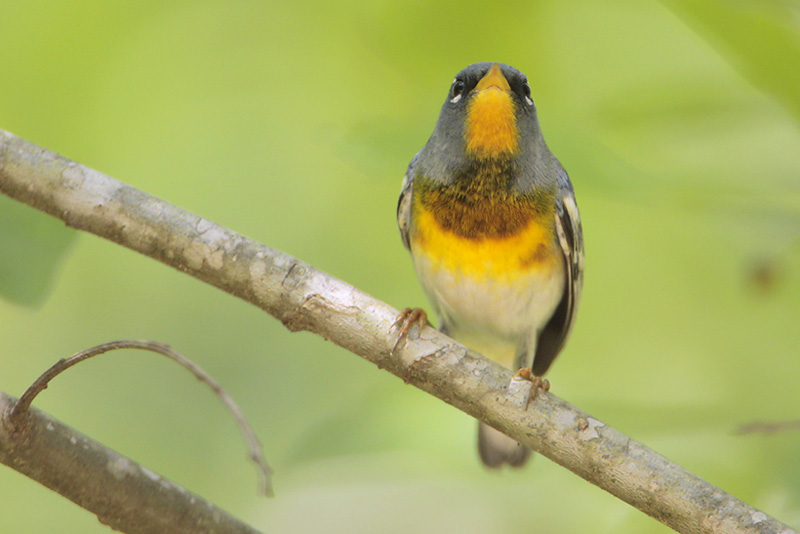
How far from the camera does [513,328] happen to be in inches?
144

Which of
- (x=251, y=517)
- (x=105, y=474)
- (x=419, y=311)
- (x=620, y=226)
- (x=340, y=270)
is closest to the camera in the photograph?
(x=105, y=474)

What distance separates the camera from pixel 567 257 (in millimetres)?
3465

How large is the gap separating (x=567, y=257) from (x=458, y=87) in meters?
0.86

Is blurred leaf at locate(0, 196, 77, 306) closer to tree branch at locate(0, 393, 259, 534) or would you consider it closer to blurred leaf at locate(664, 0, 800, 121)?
tree branch at locate(0, 393, 259, 534)

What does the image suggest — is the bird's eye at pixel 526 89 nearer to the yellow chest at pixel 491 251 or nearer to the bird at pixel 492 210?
the bird at pixel 492 210

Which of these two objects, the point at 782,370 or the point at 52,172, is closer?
the point at 52,172

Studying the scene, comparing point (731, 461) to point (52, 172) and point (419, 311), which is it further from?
point (52, 172)

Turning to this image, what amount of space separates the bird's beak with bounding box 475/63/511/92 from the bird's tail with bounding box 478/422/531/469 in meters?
1.64

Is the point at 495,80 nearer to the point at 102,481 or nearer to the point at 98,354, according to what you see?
the point at 98,354

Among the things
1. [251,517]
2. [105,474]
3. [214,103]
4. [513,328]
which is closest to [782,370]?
[513,328]

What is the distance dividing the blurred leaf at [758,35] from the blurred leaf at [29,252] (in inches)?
73.8

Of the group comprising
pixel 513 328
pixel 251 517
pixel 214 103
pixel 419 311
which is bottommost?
pixel 251 517

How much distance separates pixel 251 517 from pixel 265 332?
2.14 m

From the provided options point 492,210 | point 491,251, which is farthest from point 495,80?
point 491,251
